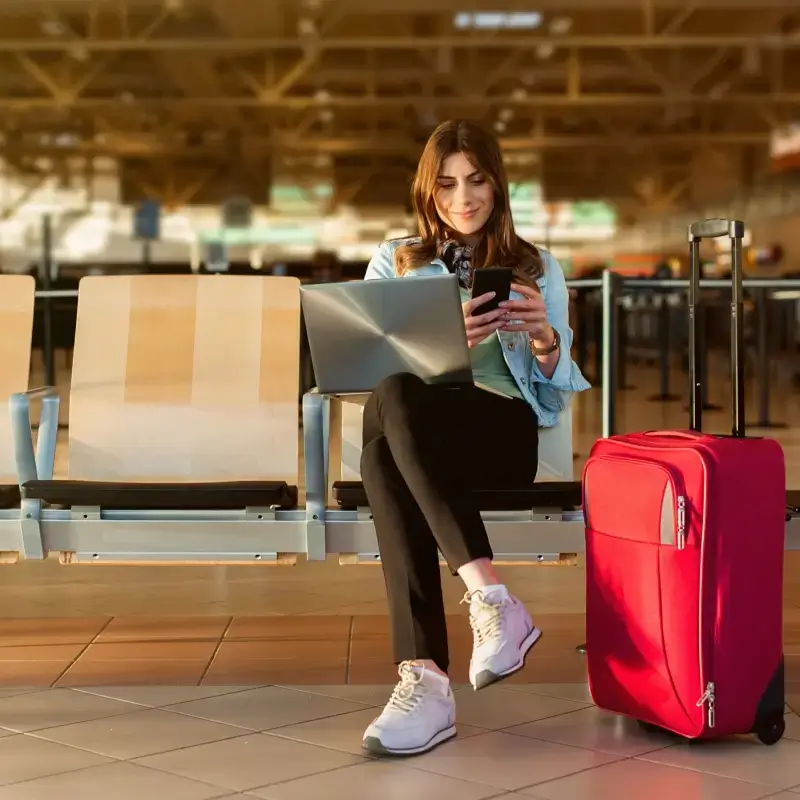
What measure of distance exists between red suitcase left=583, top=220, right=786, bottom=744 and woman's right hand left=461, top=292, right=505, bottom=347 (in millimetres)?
308

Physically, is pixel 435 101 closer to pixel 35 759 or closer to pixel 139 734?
pixel 139 734

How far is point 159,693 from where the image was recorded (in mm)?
2715

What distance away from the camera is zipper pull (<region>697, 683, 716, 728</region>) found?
2266 mm

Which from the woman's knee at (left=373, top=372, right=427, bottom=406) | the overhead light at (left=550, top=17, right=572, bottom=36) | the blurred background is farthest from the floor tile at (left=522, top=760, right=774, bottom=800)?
the overhead light at (left=550, top=17, right=572, bottom=36)

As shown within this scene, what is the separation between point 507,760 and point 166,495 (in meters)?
0.81

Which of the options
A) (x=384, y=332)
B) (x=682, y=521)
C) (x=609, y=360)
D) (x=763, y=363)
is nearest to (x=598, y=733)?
(x=682, y=521)

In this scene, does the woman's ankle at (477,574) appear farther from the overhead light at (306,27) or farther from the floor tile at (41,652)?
the overhead light at (306,27)

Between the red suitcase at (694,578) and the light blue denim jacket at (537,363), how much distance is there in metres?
0.31

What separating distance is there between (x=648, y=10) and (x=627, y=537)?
11.0 meters

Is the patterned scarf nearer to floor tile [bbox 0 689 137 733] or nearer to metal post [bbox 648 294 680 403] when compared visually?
floor tile [bbox 0 689 137 733]

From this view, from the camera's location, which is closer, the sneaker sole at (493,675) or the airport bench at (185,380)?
the sneaker sole at (493,675)

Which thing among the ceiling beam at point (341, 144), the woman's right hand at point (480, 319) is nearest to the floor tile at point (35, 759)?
the woman's right hand at point (480, 319)

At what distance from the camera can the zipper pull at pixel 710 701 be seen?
2266mm

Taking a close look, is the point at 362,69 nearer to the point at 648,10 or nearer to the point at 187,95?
the point at 187,95
